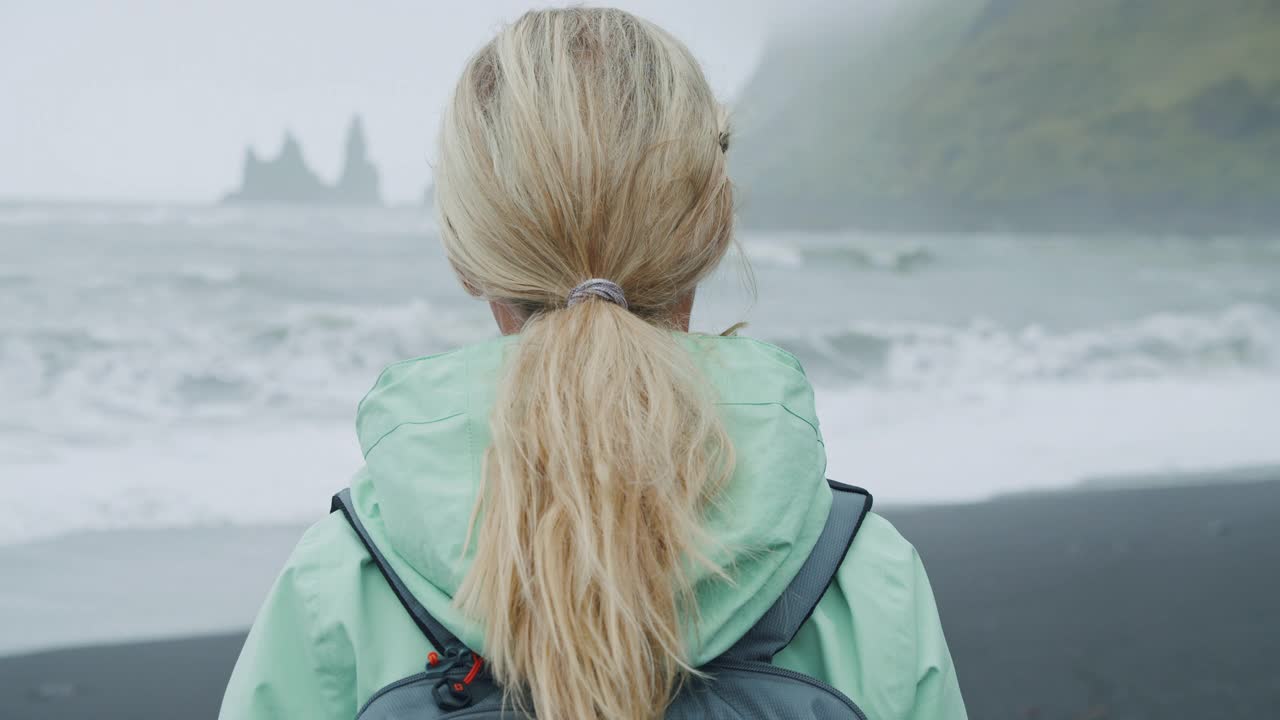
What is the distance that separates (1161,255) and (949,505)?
5.18m

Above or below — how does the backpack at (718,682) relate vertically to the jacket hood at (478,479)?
below

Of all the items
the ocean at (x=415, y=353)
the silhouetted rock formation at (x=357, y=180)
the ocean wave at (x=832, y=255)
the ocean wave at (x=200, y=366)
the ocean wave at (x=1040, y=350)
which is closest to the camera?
the ocean at (x=415, y=353)

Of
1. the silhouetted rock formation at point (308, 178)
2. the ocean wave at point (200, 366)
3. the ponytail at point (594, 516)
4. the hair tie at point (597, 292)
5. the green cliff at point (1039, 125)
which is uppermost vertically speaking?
the green cliff at point (1039, 125)

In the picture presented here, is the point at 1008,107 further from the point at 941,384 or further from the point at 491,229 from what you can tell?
the point at 491,229

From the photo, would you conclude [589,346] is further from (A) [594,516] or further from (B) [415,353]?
(B) [415,353]

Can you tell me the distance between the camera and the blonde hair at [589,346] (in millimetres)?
618

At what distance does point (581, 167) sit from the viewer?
27.8 inches

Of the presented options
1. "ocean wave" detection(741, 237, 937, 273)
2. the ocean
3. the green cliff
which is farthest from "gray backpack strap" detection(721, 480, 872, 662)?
the green cliff

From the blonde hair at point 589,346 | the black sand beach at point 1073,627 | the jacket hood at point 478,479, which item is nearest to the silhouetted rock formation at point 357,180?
the black sand beach at point 1073,627

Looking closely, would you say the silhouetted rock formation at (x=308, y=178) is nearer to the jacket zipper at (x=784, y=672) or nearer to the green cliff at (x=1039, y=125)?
the green cliff at (x=1039, y=125)

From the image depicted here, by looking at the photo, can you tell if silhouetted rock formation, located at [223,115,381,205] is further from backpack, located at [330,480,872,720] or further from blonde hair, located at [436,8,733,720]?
backpack, located at [330,480,872,720]

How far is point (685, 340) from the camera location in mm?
738

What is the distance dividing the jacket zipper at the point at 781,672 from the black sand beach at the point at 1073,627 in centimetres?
173

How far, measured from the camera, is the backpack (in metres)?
0.63
